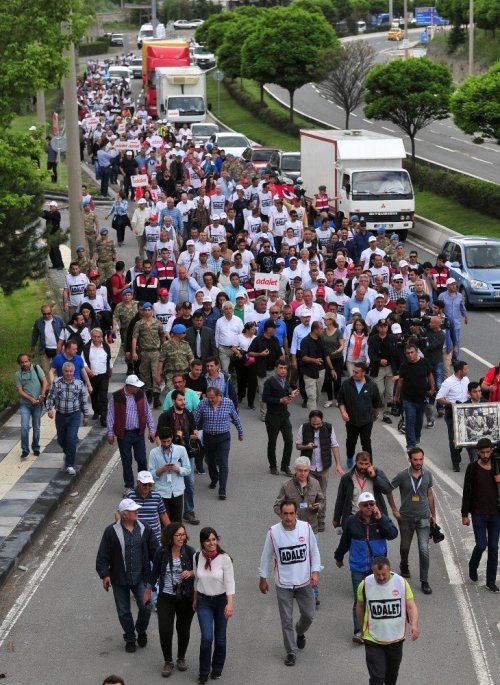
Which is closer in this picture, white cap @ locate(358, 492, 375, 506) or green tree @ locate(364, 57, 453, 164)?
white cap @ locate(358, 492, 375, 506)

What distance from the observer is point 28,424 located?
18344 mm

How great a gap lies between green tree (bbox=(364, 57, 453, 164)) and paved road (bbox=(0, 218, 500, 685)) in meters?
29.8

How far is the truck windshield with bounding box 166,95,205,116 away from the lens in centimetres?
6328

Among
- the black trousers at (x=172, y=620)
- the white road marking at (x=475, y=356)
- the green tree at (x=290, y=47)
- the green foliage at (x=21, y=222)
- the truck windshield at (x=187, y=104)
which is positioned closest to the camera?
the black trousers at (x=172, y=620)

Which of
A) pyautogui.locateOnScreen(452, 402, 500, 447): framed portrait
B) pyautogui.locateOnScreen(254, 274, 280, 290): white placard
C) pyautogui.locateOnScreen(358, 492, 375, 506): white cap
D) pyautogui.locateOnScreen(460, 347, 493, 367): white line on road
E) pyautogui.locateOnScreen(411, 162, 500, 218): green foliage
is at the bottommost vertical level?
pyautogui.locateOnScreen(411, 162, 500, 218): green foliage

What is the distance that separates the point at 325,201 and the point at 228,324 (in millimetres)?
14073

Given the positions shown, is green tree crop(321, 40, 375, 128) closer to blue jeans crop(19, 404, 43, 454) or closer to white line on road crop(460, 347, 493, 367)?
white line on road crop(460, 347, 493, 367)

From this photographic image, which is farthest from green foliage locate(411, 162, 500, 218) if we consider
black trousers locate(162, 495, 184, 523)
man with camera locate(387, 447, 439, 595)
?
man with camera locate(387, 447, 439, 595)

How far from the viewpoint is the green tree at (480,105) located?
38.0m

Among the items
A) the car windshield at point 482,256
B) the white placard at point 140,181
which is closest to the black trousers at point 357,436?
the car windshield at point 482,256

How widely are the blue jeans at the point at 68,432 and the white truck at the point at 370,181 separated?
19057 millimetres

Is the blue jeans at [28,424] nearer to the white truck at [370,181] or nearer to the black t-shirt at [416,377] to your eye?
the black t-shirt at [416,377]

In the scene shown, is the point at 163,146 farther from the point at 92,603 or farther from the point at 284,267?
the point at 92,603

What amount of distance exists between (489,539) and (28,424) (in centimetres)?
687
